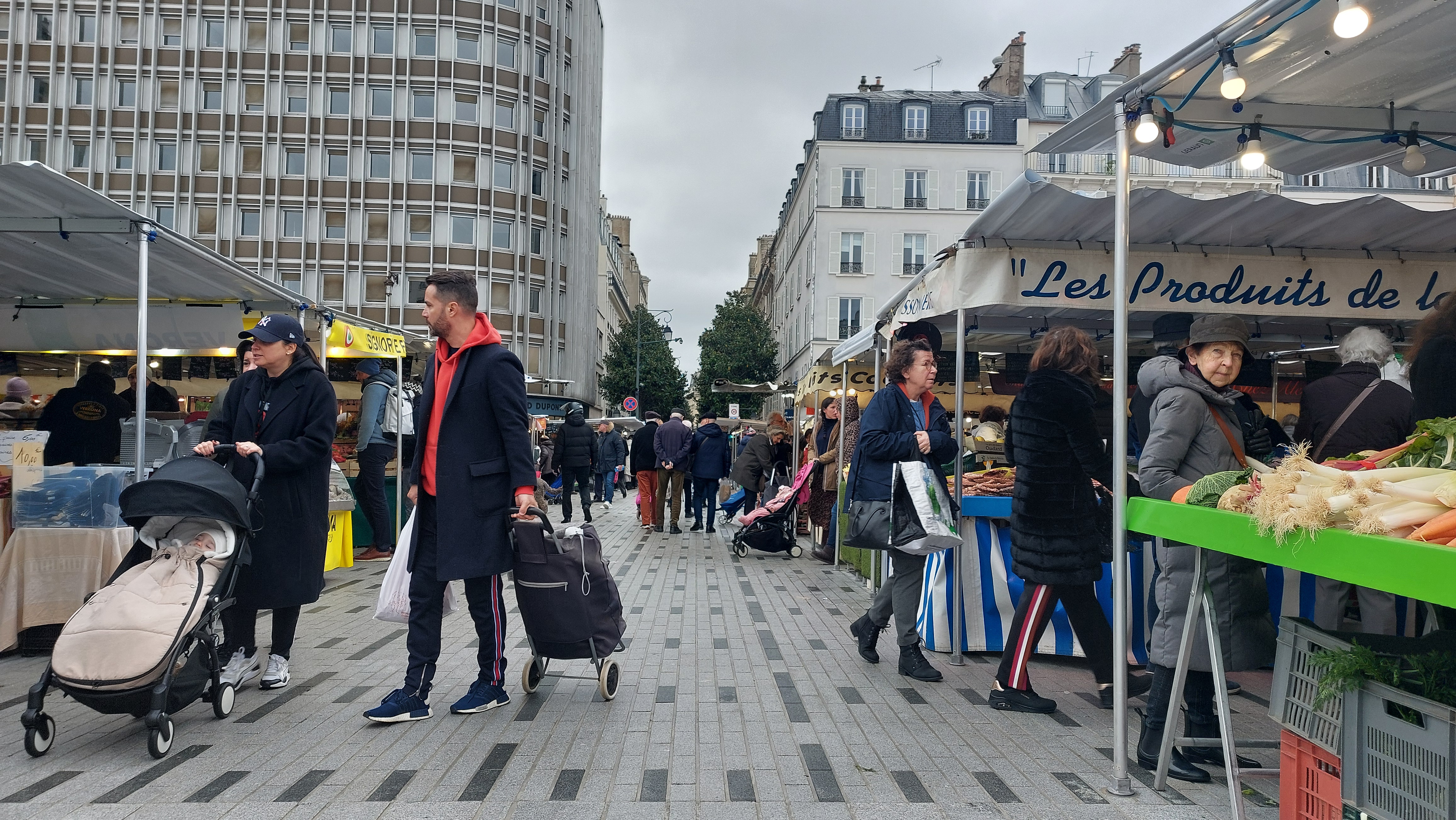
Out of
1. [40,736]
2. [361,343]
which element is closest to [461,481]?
[40,736]

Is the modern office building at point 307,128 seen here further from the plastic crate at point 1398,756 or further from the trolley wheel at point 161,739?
the plastic crate at point 1398,756

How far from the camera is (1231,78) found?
3758 mm

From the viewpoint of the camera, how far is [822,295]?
4622cm

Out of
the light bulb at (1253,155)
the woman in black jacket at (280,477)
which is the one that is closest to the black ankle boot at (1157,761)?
the light bulb at (1253,155)

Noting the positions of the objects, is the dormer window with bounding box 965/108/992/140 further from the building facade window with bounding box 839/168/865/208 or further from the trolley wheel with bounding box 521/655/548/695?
the trolley wheel with bounding box 521/655/548/695

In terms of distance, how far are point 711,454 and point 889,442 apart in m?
10.6

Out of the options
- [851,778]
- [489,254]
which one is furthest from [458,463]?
[489,254]

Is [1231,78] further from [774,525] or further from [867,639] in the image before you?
[774,525]

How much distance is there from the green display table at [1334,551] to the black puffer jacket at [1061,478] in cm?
122

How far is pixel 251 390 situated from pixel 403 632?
7.95ft

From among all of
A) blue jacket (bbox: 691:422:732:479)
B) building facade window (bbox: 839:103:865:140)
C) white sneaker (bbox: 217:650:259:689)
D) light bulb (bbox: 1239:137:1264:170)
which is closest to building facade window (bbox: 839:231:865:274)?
building facade window (bbox: 839:103:865:140)

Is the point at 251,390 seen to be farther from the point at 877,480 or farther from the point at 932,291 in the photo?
the point at 932,291

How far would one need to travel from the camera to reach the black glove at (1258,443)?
4836 millimetres

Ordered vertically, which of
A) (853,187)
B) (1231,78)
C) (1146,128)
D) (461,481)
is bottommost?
(461,481)
